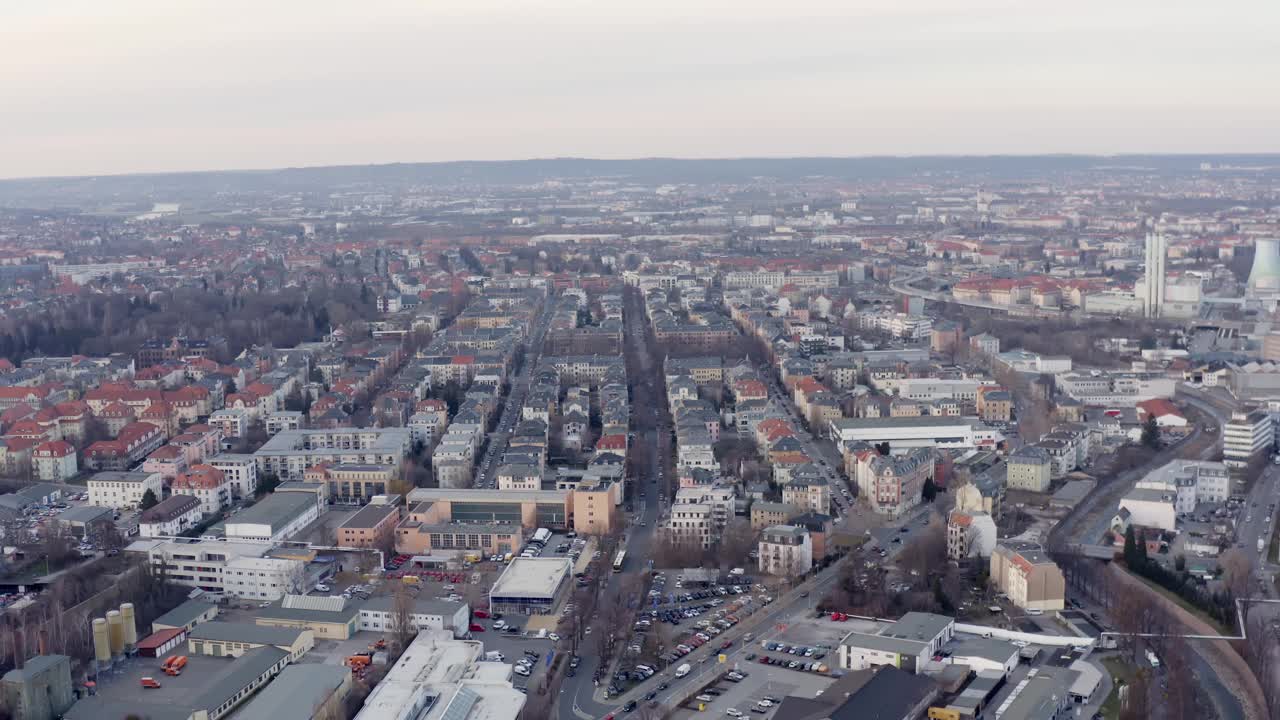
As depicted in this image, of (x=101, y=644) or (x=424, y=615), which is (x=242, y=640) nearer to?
(x=101, y=644)

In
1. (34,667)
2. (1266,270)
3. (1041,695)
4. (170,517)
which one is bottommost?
(1041,695)

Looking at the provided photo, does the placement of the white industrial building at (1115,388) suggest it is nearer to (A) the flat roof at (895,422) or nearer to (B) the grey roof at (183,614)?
(A) the flat roof at (895,422)

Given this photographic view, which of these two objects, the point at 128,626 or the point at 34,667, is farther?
the point at 128,626

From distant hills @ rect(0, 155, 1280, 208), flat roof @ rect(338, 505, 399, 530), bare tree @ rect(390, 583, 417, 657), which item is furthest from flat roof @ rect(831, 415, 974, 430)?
distant hills @ rect(0, 155, 1280, 208)

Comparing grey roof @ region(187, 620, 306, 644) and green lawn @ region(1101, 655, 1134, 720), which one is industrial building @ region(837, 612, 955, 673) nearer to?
green lawn @ region(1101, 655, 1134, 720)

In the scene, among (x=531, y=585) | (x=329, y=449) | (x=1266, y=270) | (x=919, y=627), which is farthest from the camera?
(x=1266, y=270)

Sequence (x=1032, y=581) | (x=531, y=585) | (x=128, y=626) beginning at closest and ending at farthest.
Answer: (x=128, y=626) < (x=1032, y=581) < (x=531, y=585)

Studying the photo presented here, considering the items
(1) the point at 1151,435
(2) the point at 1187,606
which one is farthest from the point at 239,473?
(1) the point at 1151,435
